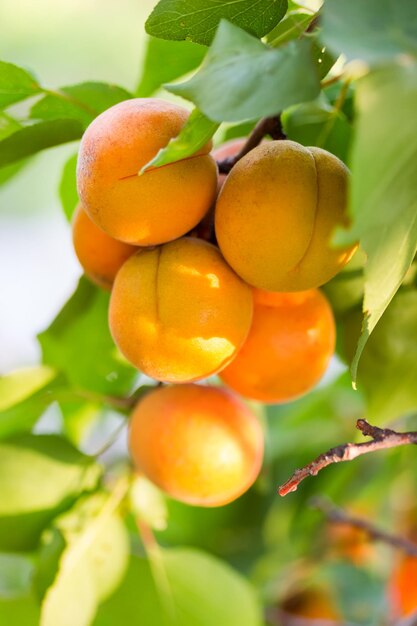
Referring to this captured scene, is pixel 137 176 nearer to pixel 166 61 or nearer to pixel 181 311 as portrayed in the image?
pixel 181 311

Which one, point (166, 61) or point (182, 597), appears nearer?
point (166, 61)

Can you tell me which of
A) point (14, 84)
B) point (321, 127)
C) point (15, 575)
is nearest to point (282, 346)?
point (321, 127)

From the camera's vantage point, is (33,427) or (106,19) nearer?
(33,427)

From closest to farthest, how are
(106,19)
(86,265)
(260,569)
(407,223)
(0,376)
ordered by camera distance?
(407,223) < (86,265) < (0,376) < (260,569) < (106,19)

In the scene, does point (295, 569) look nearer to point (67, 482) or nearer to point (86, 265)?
point (67, 482)

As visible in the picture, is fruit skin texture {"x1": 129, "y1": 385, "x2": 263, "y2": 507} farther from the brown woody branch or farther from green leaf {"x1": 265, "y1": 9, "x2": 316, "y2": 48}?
green leaf {"x1": 265, "y1": 9, "x2": 316, "y2": 48}

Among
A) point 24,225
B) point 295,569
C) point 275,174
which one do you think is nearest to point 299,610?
point 295,569

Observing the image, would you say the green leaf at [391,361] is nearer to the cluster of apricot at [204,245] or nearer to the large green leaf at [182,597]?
the cluster of apricot at [204,245]
